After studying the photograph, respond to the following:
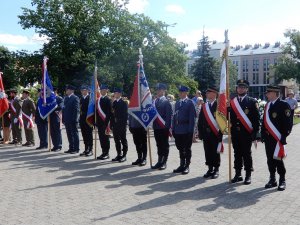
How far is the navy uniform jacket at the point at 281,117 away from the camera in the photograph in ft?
23.7

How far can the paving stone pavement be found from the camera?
573cm

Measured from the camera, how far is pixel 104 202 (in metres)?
6.57

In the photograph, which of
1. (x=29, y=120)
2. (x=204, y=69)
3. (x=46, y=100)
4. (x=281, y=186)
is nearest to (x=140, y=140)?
(x=281, y=186)

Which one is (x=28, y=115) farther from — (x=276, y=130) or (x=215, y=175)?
(x=276, y=130)

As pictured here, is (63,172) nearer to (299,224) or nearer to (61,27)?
(299,224)

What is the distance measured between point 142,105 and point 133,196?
337cm

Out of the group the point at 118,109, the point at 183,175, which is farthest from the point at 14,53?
the point at 183,175

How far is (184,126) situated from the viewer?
8.90 m

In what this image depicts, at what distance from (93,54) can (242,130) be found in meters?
32.4

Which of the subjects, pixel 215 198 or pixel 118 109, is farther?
pixel 118 109

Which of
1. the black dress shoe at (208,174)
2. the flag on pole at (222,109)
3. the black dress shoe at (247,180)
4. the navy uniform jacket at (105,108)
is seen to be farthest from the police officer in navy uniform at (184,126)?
the navy uniform jacket at (105,108)

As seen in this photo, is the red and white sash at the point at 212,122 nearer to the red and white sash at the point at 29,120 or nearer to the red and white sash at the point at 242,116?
the red and white sash at the point at 242,116

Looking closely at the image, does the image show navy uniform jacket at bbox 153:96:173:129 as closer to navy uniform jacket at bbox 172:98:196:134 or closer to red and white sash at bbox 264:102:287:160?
navy uniform jacket at bbox 172:98:196:134

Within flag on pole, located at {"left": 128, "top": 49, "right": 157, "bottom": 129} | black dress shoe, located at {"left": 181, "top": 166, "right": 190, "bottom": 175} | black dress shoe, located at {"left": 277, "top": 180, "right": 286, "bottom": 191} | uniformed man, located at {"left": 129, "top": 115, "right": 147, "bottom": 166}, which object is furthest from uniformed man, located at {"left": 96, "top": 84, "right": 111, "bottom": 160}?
black dress shoe, located at {"left": 277, "top": 180, "right": 286, "bottom": 191}
